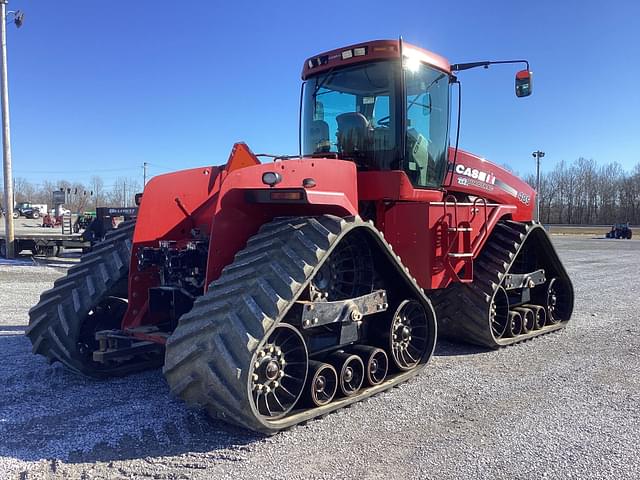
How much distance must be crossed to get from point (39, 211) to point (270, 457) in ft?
264

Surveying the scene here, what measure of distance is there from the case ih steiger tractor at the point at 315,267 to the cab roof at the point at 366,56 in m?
0.02

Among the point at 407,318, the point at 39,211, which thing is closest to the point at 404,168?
the point at 407,318

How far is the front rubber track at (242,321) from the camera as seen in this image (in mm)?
3457

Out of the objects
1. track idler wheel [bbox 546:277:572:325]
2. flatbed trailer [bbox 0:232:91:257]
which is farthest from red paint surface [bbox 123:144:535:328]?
flatbed trailer [bbox 0:232:91:257]

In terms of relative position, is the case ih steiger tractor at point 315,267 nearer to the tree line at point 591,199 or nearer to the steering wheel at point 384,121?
the steering wheel at point 384,121

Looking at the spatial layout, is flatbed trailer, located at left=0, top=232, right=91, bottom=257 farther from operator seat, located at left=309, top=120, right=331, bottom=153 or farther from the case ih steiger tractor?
operator seat, located at left=309, top=120, right=331, bottom=153

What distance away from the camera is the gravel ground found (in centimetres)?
340

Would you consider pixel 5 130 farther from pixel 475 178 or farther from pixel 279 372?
pixel 279 372

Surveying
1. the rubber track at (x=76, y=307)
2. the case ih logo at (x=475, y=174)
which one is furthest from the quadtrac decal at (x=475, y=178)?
the rubber track at (x=76, y=307)

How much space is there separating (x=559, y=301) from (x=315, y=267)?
5.59 m

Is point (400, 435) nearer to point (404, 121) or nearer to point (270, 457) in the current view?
point (270, 457)

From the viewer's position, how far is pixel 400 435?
13.0ft

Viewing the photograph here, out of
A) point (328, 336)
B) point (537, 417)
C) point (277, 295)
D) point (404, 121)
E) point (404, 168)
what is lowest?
point (537, 417)

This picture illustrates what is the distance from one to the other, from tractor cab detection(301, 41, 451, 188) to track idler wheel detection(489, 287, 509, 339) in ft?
5.95
